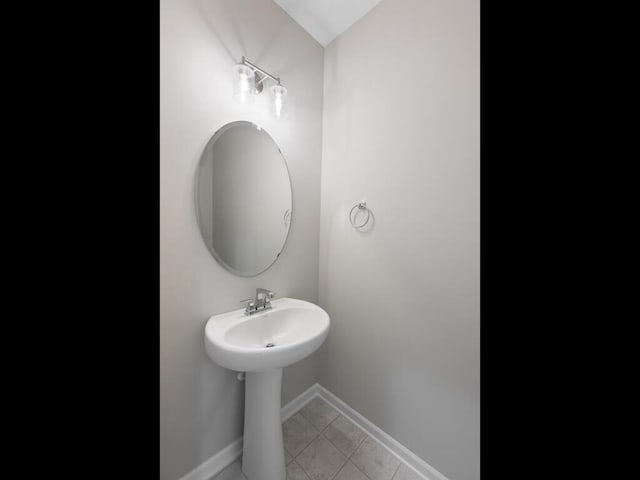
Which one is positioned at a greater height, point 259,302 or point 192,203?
point 192,203

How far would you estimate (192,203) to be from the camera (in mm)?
1045

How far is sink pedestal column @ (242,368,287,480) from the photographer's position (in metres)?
1.06

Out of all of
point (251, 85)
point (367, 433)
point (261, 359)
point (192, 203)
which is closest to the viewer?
point (261, 359)

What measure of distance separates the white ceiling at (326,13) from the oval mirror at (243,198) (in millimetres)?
720

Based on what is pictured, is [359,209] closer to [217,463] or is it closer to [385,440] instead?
[385,440]

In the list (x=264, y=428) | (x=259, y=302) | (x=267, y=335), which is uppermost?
(x=259, y=302)

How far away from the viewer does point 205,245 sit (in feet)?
3.56

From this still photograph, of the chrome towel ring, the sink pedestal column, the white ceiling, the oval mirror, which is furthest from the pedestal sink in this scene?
the white ceiling

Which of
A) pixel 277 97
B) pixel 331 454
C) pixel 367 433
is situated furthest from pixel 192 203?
pixel 367 433

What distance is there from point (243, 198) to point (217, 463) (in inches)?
48.6

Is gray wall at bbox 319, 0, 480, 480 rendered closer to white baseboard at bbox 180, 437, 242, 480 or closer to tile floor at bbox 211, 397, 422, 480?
tile floor at bbox 211, 397, 422, 480
